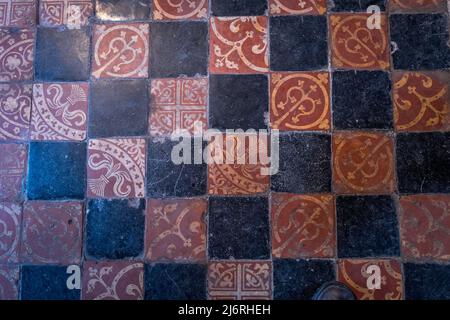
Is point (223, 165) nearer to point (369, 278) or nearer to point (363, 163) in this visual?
point (363, 163)

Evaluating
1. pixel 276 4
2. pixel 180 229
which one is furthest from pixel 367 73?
pixel 180 229

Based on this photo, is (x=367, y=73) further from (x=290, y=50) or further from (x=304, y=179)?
(x=304, y=179)

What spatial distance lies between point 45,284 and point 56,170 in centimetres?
44

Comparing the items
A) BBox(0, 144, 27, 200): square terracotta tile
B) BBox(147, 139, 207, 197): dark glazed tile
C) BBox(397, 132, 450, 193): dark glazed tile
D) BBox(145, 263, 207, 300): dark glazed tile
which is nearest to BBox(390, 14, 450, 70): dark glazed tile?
BBox(397, 132, 450, 193): dark glazed tile

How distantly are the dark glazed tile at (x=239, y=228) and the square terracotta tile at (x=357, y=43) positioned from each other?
0.66 metres

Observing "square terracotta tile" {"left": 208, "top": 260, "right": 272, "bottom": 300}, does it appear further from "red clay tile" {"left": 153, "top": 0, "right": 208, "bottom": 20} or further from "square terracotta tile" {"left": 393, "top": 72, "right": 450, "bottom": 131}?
"red clay tile" {"left": 153, "top": 0, "right": 208, "bottom": 20}

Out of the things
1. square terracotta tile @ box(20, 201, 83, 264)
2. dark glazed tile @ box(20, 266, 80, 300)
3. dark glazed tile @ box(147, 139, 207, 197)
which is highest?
dark glazed tile @ box(147, 139, 207, 197)

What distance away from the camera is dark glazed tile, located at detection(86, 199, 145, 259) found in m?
1.56

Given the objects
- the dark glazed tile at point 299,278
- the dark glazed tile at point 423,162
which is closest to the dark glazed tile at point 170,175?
the dark glazed tile at point 299,278

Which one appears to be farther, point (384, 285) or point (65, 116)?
point (65, 116)

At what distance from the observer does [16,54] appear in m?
1.68

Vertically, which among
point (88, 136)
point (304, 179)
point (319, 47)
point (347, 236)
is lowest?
point (347, 236)

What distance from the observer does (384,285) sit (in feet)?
4.97
